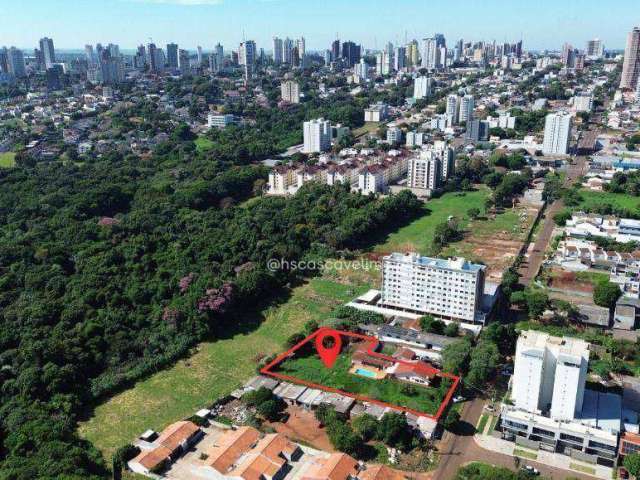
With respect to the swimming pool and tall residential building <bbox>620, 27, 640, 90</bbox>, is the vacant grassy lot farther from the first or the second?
tall residential building <bbox>620, 27, 640, 90</bbox>

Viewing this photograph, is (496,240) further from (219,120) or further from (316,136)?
(219,120)

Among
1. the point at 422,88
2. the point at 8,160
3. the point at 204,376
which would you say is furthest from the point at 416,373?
the point at 422,88

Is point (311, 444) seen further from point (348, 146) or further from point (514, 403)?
point (348, 146)

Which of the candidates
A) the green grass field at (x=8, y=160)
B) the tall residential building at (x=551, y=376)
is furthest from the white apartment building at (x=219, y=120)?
the tall residential building at (x=551, y=376)

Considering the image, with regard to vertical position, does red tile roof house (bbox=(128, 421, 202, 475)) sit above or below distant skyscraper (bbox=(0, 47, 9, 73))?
below

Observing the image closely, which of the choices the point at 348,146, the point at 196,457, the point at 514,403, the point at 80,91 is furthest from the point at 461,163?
the point at 80,91

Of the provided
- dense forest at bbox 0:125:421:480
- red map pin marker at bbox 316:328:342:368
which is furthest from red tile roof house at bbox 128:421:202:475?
red map pin marker at bbox 316:328:342:368
